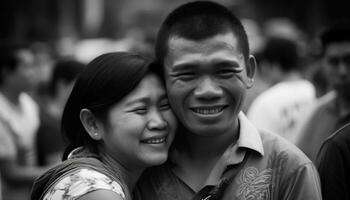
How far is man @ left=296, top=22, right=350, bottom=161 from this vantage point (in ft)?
14.1

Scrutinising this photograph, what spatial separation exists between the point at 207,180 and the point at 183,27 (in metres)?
0.75

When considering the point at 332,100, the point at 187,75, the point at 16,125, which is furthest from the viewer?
the point at 16,125

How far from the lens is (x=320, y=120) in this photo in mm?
4355

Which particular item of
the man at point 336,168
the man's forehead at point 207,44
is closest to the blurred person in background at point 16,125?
the man's forehead at point 207,44

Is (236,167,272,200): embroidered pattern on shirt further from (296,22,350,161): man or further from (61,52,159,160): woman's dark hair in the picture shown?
(296,22,350,161): man

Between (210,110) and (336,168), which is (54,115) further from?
(336,168)

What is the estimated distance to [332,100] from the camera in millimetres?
4402

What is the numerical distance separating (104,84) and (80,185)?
57cm

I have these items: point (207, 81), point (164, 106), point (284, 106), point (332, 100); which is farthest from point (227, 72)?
point (284, 106)

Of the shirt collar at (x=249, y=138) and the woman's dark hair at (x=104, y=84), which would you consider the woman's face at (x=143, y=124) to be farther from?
the shirt collar at (x=249, y=138)

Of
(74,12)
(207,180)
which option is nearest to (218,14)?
(207,180)

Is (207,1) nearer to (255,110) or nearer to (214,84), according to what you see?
(214,84)

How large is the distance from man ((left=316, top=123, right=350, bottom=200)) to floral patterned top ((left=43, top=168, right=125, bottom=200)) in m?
0.93

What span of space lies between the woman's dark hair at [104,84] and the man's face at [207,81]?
0.18 metres
